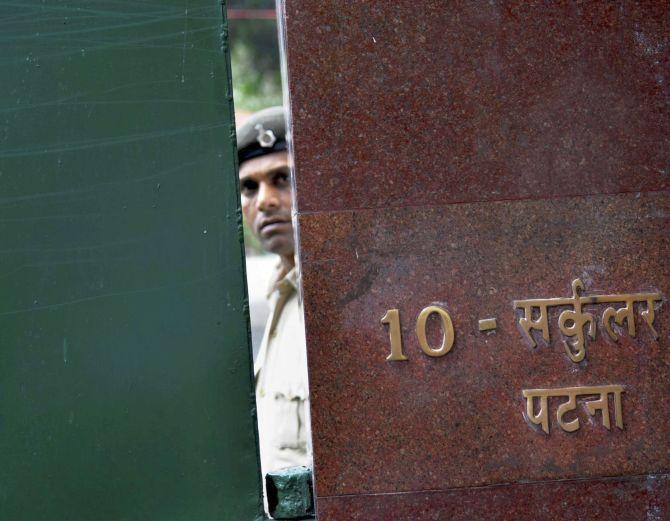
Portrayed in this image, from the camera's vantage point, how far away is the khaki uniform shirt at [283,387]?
159 inches

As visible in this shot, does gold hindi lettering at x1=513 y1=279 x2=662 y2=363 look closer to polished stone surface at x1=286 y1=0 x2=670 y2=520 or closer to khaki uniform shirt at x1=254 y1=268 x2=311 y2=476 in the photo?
polished stone surface at x1=286 y1=0 x2=670 y2=520

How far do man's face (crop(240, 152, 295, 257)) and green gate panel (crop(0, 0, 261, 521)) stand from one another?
1674 mm

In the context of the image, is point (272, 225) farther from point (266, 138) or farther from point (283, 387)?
point (283, 387)

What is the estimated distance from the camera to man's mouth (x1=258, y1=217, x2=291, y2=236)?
4.43 metres

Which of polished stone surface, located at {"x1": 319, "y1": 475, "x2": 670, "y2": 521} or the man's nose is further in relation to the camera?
the man's nose

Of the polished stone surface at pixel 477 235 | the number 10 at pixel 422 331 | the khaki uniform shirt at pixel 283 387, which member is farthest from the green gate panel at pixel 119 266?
the khaki uniform shirt at pixel 283 387

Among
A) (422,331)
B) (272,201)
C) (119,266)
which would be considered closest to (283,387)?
(272,201)

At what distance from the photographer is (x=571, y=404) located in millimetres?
2553

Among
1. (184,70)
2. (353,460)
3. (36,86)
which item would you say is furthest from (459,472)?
(36,86)

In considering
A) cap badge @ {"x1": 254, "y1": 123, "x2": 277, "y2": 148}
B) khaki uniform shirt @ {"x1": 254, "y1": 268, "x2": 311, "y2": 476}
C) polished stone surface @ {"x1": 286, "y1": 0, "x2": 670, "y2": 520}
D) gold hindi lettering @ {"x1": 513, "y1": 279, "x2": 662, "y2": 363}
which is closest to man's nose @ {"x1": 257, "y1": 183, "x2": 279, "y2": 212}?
cap badge @ {"x1": 254, "y1": 123, "x2": 277, "y2": 148}

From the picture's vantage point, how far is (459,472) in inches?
100

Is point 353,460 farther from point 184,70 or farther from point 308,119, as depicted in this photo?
point 184,70

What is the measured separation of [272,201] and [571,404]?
218 centimetres

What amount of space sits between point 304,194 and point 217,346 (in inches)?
19.8
